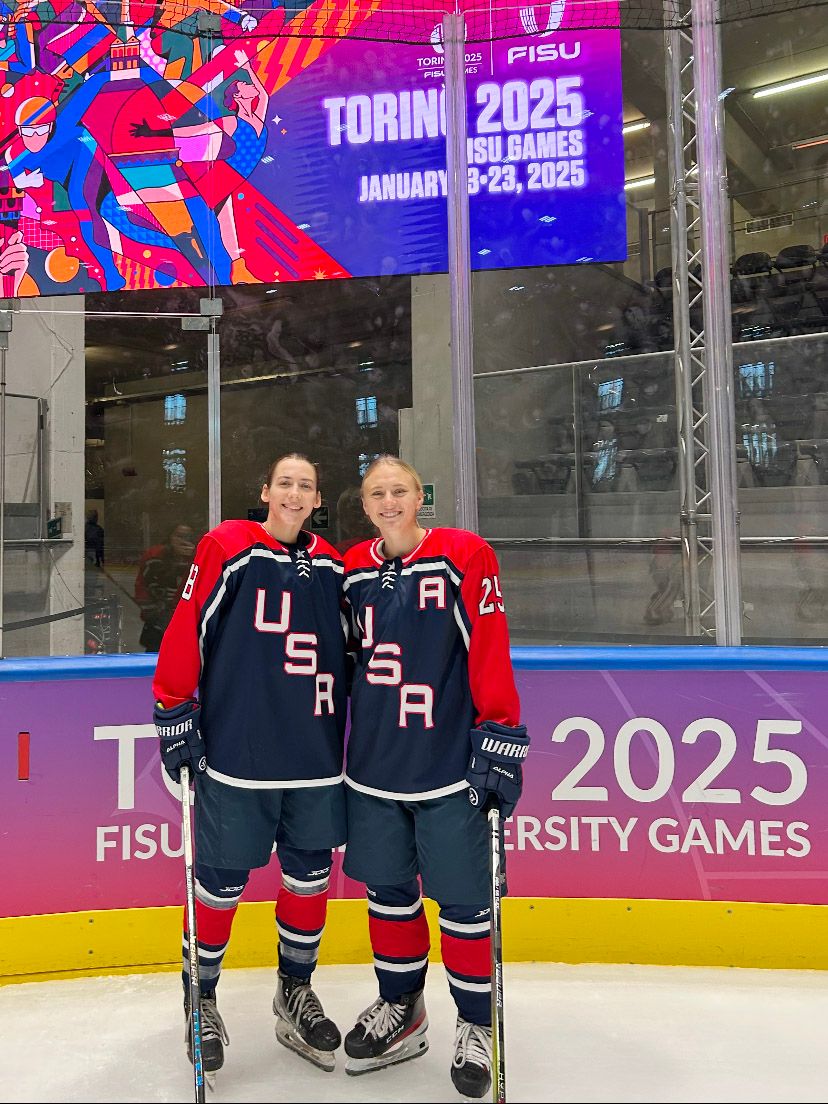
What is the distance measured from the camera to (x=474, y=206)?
3725 millimetres

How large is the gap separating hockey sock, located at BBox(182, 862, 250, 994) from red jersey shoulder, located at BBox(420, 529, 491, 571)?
77 centimetres

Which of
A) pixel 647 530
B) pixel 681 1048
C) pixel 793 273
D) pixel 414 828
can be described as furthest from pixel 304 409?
pixel 793 273

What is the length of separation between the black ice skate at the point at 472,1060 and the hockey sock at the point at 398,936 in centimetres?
14

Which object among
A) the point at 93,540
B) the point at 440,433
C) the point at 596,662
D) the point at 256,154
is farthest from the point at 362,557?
the point at 256,154

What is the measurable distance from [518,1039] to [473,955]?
1.28 feet

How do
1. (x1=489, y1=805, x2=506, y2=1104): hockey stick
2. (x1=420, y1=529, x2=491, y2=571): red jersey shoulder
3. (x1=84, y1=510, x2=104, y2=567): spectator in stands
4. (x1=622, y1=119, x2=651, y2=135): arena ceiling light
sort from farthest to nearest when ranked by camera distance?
(x1=622, y1=119, x2=651, y2=135): arena ceiling light < (x1=84, y1=510, x2=104, y2=567): spectator in stands < (x1=420, y1=529, x2=491, y2=571): red jersey shoulder < (x1=489, y1=805, x2=506, y2=1104): hockey stick

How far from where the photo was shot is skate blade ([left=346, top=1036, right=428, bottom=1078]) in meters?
1.73

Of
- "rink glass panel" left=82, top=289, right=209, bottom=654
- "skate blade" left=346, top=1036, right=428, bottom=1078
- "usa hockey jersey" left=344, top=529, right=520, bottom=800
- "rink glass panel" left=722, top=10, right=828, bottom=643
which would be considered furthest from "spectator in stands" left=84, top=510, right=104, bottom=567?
"rink glass panel" left=722, top=10, right=828, bottom=643

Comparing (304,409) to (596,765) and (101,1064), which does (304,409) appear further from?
(101,1064)

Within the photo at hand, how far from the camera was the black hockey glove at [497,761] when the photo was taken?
160 cm

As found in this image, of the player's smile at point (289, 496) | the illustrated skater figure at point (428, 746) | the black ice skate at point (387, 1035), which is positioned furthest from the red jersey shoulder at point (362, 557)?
the black ice skate at point (387, 1035)

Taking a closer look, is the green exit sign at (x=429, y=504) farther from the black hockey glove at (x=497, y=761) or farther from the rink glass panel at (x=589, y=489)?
the rink glass panel at (x=589, y=489)

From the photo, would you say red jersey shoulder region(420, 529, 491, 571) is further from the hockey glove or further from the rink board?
the rink board

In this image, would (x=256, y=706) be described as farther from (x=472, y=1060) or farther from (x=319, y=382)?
(x=319, y=382)
